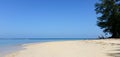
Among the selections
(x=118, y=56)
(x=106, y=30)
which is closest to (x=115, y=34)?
(x=106, y=30)

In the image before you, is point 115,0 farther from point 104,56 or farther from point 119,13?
point 104,56

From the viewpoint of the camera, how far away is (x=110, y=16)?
46.5 metres

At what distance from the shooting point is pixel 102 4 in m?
46.8

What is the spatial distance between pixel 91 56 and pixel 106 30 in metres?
35.6

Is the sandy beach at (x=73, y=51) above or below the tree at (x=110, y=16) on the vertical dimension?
below

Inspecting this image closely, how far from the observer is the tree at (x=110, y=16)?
4578 centimetres

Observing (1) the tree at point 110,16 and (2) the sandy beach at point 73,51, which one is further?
(1) the tree at point 110,16

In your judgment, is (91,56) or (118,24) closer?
(91,56)

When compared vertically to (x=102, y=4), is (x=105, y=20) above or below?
below

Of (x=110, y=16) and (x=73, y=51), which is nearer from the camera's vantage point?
(x=73, y=51)

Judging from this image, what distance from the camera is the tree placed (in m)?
45.8

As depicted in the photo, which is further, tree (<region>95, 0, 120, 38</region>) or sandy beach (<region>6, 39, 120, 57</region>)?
tree (<region>95, 0, 120, 38</region>)

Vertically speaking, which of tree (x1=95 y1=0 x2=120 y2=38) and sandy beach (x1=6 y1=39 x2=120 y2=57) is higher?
tree (x1=95 y1=0 x2=120 y2=38)

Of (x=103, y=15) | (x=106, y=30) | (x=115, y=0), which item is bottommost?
(x=106, y=30)
